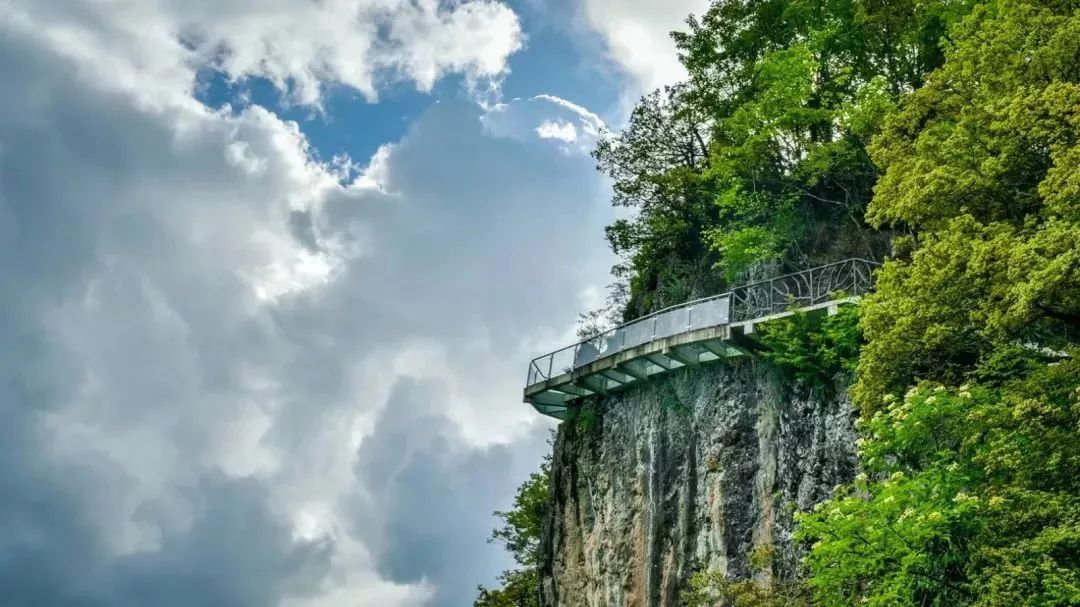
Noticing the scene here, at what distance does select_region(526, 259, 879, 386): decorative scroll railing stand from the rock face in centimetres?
147

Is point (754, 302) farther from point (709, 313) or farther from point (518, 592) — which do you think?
point (518, 592)

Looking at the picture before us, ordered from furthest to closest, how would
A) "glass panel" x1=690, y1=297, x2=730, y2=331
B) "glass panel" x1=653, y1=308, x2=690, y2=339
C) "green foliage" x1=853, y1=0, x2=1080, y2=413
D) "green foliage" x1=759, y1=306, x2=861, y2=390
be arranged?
1. "glass panel" x1=653, y1=308, x2=690, y2=339
2. "glass panel" x1=690, y1=297, x2=730, y2=331
3. "green foliage" x1=759, y1=306, x2=861, y2=390
4. "green foliage" x1=853, y1=0, x2=1080, y2=413

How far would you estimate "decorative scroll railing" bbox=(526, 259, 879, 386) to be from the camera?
26.7 metres

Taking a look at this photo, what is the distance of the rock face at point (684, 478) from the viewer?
83.7 ft

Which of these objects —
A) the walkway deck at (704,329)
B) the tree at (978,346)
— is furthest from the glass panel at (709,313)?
the tree at (978,346)

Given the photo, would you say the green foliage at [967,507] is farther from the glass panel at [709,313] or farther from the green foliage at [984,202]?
the glass panel at [709,313]

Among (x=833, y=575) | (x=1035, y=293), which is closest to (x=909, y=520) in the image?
(x=833, y=575)

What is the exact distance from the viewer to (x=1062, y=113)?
52.0 feet

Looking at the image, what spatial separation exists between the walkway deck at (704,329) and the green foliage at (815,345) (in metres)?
0.33

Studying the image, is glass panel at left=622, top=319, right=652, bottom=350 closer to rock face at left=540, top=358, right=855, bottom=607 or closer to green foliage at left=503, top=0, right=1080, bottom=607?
rock face at left=540, top=358, right=855, bottom=607

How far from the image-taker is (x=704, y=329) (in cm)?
2831

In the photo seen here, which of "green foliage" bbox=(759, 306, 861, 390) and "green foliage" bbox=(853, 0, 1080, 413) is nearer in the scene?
"green foliage" bbox=(853, 0, 1080, 413)

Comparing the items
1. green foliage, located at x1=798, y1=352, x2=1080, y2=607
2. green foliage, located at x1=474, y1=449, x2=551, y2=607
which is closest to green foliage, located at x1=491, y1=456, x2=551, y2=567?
green foliage, located at x1=474, y1=449, x2=551, y2=607

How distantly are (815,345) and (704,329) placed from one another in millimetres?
3617
